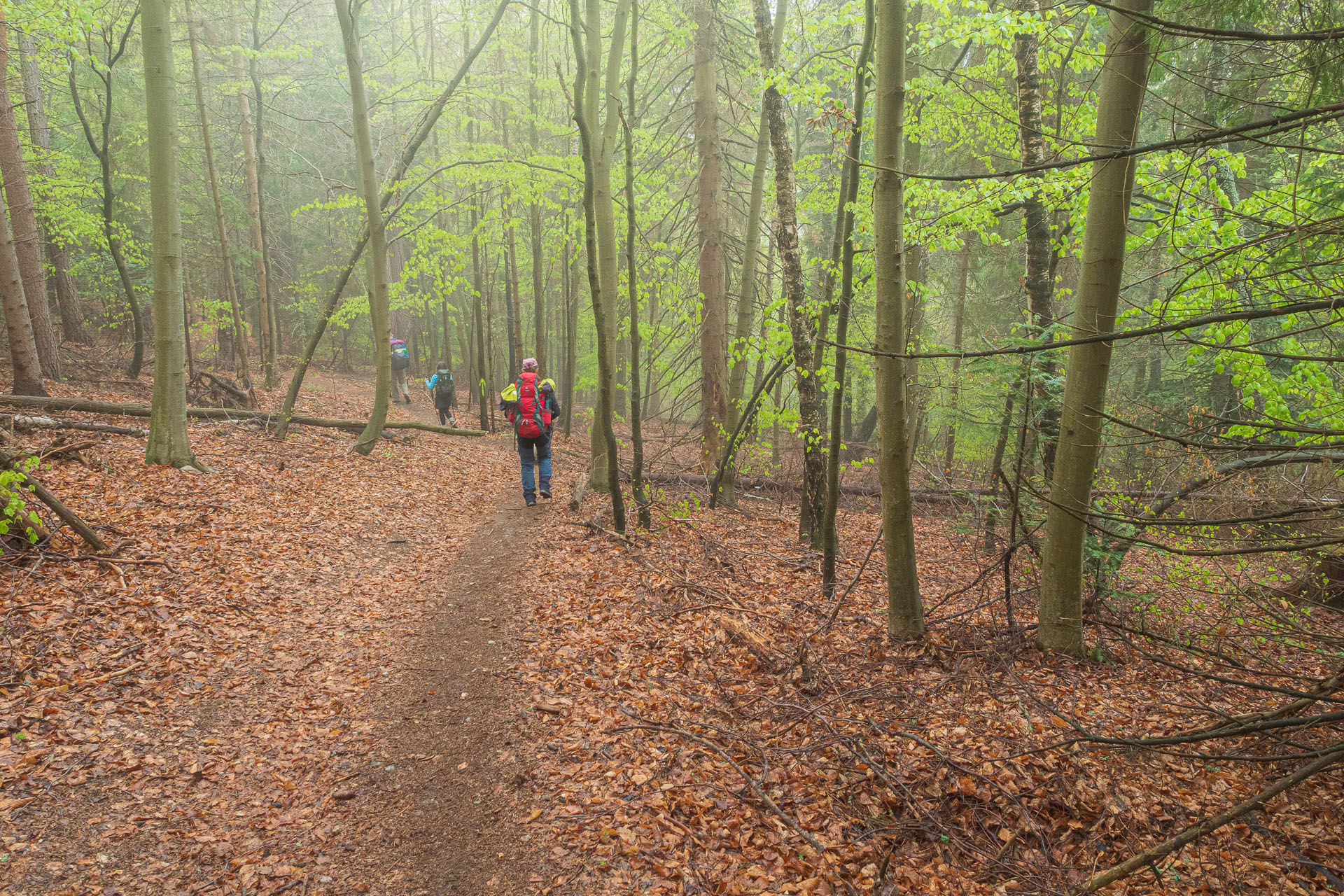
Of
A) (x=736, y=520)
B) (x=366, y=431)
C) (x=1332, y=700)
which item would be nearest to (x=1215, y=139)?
(x=1332, y=700)

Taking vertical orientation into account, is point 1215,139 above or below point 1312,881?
above

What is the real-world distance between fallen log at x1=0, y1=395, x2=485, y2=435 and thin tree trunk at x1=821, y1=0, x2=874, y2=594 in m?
10.1

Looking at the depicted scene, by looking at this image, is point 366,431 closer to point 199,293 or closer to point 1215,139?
point 1215,139

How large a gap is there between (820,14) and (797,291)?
11.0 feet

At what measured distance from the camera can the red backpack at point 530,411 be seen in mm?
10547

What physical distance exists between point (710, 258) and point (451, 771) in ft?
30.8

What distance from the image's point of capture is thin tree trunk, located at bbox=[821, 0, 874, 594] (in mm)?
6148

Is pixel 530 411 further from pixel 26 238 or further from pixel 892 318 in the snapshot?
pixel 26 238

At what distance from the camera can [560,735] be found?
16.2 ft

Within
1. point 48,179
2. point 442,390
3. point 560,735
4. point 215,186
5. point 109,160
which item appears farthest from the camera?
point 442,390

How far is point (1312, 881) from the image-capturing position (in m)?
3.26

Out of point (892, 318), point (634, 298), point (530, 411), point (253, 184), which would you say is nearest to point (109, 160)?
point (253, 184)

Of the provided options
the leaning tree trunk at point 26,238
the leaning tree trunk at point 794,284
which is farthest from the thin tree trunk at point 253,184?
the leaning tree trunk at point 794,284

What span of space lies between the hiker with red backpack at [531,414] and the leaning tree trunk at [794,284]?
13.0 feet
